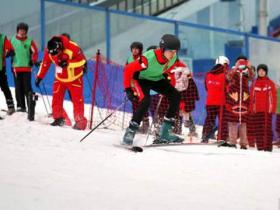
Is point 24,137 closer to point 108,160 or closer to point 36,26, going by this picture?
point 108,160

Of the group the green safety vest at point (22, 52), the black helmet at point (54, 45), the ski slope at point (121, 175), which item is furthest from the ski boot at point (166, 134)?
the green safety vest at point (22, 52)

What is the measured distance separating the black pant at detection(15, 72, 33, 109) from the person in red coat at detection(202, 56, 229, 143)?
2.76 metres

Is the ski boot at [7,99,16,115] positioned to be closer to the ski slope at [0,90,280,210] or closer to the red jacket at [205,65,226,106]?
the ski slope at [0,90,280,210]

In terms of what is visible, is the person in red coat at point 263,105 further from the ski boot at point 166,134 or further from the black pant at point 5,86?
the black pant at point 5,86

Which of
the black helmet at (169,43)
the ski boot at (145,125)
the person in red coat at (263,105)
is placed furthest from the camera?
the ski boot at (145,125)

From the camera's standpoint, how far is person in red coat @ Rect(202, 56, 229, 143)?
38.0 ft

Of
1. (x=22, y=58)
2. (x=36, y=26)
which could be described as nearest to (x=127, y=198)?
(x=22, y=58)

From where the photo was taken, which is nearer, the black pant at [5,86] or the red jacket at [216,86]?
the red jacket at [216,86]

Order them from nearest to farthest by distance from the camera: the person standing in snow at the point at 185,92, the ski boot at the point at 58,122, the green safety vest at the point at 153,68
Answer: the green safety vest at the point at 153,68, the ski boot at the point at 58,122, the person standing in snow at the point at 185,92

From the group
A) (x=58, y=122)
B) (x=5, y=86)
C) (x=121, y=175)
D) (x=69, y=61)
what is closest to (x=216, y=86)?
(x=69, y=61)

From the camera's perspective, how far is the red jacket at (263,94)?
11.8 metres

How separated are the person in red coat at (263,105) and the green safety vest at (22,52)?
11.1 feet

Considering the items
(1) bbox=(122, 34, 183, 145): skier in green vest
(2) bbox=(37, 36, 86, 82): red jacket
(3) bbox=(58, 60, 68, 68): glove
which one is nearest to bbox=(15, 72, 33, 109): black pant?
(2) bbox=(37, 36, 86, 82): red jacket

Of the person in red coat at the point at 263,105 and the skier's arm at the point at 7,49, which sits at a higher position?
the skier's arm at the point at 7,49
